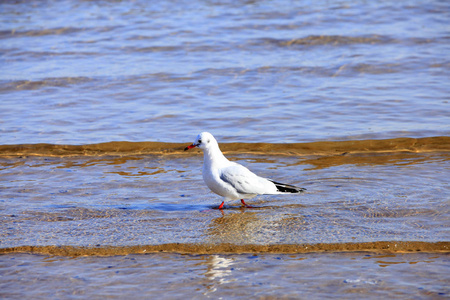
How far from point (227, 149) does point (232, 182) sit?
8.37 ft

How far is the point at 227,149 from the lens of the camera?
8469mm

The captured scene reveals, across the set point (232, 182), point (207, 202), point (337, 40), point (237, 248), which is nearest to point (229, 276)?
point (237, 248)

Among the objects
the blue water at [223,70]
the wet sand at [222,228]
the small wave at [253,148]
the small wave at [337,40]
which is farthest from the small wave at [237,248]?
the small wave at [337,40]

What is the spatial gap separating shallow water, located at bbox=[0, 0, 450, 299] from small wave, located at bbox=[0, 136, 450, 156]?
31mm

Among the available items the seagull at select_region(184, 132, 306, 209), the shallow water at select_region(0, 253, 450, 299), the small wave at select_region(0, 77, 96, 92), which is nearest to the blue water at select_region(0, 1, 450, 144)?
the small wave at select_region(0, 77, 96, 92)

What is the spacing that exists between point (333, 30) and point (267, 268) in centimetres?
1173

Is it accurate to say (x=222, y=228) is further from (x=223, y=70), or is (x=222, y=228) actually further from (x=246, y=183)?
(x=223, y=70)

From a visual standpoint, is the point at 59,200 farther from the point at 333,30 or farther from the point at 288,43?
the point at 333,30

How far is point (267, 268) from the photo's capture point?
14.8ft

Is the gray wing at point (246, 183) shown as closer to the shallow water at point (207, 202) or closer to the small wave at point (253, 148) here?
the shallow water at point (207, 202)

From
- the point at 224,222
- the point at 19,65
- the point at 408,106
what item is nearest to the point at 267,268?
the point at 224,222

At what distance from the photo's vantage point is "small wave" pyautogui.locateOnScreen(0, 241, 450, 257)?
482 cm

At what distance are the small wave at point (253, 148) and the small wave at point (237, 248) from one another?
331 cm

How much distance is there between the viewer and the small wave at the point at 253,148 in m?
8.21
